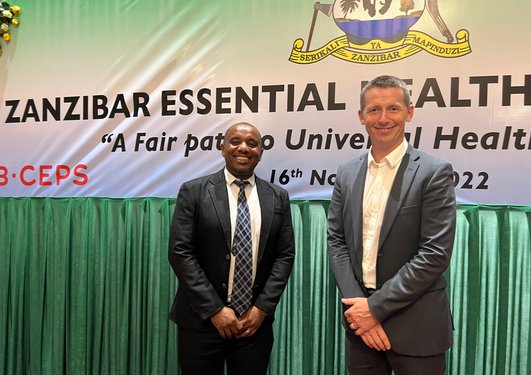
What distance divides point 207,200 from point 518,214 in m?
1.66

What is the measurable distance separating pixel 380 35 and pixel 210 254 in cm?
154

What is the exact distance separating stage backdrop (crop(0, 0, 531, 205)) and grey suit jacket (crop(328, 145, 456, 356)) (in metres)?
0.76

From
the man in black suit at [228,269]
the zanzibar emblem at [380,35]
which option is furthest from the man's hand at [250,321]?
the zanzibar emblem at [380,35]

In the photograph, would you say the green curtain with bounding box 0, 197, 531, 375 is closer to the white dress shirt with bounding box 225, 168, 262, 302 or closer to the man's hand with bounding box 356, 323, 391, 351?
the white dress shirt with bounding box 225, 168, 262, 302

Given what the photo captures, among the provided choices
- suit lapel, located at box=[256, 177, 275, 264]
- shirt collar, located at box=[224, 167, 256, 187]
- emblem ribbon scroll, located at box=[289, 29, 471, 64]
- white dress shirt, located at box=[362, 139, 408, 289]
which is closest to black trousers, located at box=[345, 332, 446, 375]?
white dress shirt, located at box=[362, 139, 408, 289]

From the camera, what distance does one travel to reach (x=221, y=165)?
2244 millimetres

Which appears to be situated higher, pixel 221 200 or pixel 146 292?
pixel 221 200

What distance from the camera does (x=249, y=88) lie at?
2229mm

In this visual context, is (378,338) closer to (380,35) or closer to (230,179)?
(230,179)

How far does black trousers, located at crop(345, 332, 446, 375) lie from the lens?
1.33 metres

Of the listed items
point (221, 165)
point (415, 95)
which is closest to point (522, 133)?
point (415, 95)

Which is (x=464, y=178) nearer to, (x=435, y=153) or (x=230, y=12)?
(x=435, y=153)

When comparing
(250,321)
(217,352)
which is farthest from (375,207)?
(217,352)

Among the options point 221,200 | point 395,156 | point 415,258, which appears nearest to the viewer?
point 415,258
